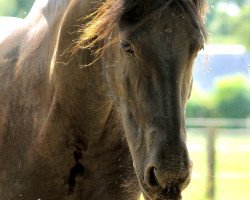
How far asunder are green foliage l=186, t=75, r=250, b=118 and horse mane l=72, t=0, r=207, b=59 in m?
24.8

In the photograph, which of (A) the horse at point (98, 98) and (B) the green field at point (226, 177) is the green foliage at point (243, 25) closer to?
(B) the green field at point (226, 177)

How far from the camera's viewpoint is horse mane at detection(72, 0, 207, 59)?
3.84 meters

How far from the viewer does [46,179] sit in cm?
448

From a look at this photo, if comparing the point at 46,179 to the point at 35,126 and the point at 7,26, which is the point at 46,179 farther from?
the point at 7,26

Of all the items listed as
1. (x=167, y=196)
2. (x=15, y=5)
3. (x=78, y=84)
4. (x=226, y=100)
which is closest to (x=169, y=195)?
(x=167, y=196)

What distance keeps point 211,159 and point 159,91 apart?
25.8ft

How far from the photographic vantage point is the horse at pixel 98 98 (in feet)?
12.1

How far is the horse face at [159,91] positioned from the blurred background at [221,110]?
0.42 metres

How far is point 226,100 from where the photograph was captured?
99.3 ft

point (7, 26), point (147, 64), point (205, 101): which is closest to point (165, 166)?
point (147, 64)

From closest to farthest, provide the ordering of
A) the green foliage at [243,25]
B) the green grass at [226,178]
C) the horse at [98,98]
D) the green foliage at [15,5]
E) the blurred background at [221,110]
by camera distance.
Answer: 1. the horse at [98,98]
2. the blurred background at [221,110]
3. the green grass at [226,178]
4. the green foliage at [15,5]
5. the green foliage at [243,25]

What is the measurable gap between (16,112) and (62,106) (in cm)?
33

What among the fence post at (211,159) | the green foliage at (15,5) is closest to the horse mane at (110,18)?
the fence post at (211,159)

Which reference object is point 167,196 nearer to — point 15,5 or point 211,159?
point 211,159
